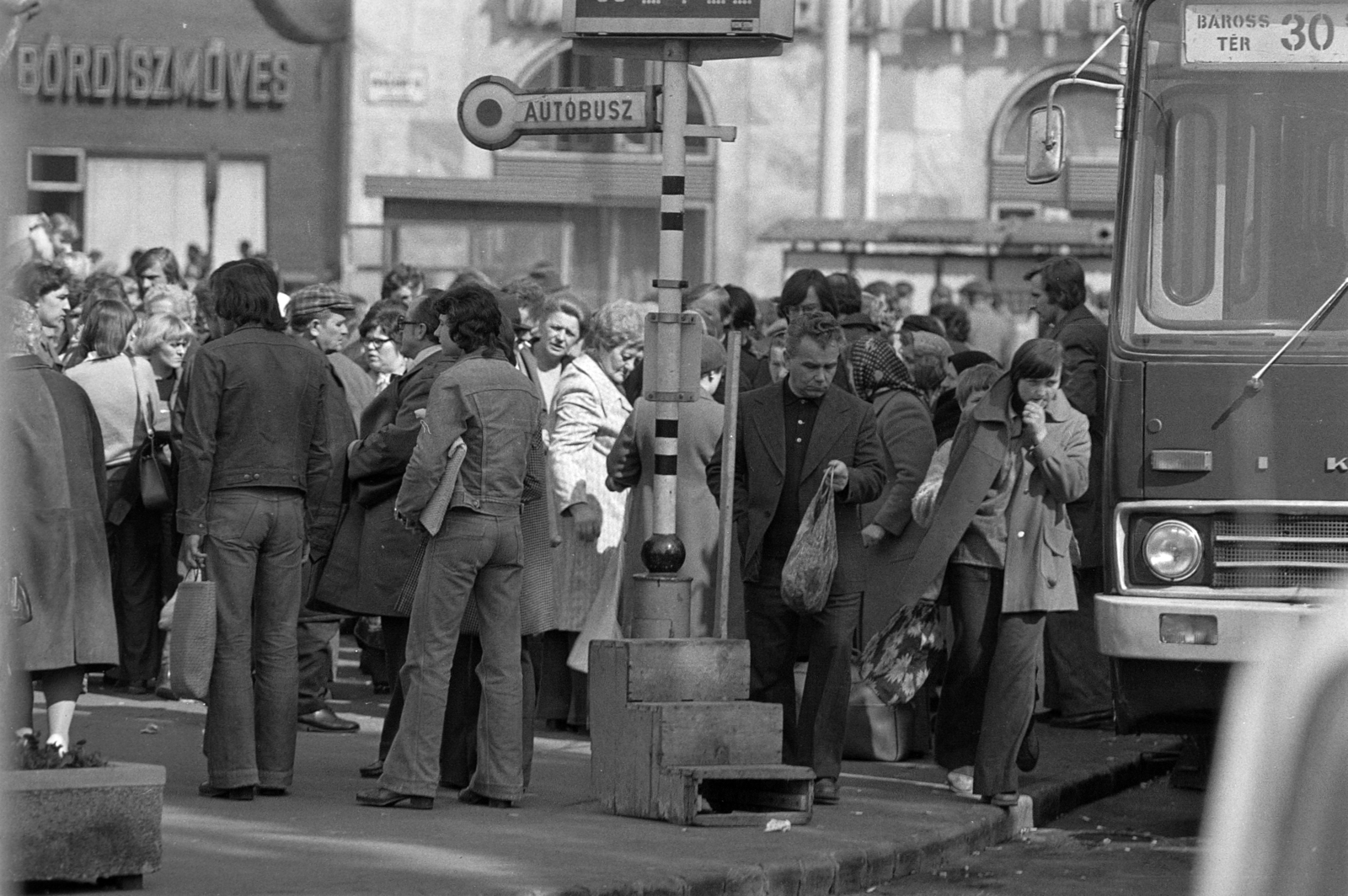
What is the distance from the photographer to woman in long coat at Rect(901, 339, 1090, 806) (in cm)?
895

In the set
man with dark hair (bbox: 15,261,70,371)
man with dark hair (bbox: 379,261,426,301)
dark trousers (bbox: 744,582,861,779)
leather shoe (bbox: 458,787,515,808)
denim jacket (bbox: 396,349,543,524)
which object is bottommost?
leather shoe (bbox: 458,787,515,808)

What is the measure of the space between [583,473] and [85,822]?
436 cm

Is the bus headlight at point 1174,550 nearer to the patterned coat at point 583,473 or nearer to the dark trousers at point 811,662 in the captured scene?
the dark trousers at point 811,662

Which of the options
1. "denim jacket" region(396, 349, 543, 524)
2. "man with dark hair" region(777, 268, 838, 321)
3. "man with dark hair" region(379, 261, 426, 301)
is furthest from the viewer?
"man with dark hair" region(379, 261, 426, 301)

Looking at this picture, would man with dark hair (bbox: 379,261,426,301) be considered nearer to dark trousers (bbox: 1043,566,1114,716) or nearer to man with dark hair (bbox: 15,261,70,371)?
man with dark hair (bbox: 15,261,70,371)

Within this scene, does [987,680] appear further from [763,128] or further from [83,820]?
[763,128]

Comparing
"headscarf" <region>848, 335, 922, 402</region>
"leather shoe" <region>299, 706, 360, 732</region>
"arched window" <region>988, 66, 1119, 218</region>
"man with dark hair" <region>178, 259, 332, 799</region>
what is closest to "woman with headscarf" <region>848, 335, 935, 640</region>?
"headscarf" <region>848, 335, 922, 402</region>

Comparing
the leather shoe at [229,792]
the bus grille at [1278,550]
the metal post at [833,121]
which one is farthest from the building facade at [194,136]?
the bus grille at [1278,550]

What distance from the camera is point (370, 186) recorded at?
104 feet

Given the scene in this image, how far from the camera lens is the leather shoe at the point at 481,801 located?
870cm

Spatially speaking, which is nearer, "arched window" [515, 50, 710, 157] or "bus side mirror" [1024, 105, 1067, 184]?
"bus side mirror" [1024, 105, 1067, 184]

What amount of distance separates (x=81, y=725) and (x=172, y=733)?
0.44m

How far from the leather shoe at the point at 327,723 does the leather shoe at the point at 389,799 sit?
2213mm

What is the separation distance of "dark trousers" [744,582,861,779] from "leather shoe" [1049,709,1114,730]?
2929 mm
